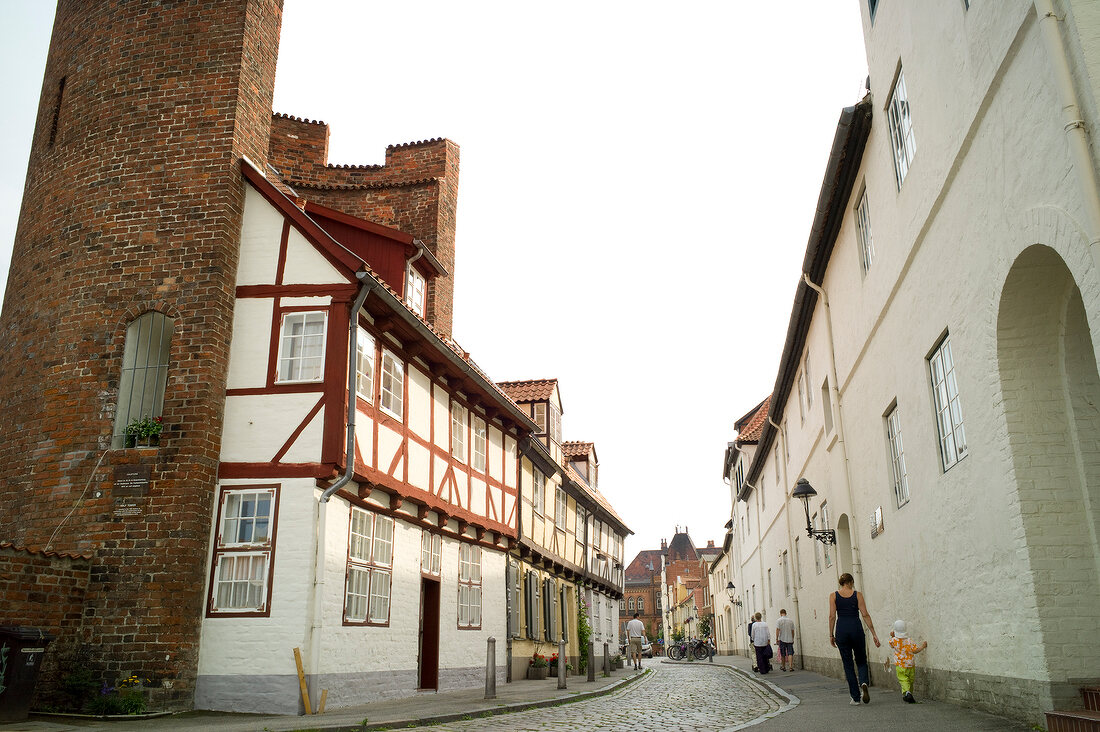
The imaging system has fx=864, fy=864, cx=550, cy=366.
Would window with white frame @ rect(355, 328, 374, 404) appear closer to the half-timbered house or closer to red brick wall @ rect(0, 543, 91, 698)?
red brick wall @ rect(0, 543, 91, 698)

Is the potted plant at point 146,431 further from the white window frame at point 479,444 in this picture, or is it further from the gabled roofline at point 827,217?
the gabled roofline at point 827,217

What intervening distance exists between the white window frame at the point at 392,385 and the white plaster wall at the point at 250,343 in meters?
1.87

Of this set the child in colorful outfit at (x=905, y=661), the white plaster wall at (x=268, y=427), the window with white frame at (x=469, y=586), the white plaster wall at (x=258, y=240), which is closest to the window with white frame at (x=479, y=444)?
the window with white frame at (x=469, y=586)

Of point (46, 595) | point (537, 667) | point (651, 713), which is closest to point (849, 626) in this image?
point (651, 713)

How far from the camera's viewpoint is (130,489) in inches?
482

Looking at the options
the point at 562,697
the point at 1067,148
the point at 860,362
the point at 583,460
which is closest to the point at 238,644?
the point at 562,697

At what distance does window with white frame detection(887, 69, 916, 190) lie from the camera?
10.2 meters

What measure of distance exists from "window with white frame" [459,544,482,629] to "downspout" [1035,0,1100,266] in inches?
538

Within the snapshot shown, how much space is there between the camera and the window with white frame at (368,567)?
12.8 meters

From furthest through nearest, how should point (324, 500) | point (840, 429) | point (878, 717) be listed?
point (840, 429), point (324, 500), point (878, 717)

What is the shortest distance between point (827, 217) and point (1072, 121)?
29.3ft

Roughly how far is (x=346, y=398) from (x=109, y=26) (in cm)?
827

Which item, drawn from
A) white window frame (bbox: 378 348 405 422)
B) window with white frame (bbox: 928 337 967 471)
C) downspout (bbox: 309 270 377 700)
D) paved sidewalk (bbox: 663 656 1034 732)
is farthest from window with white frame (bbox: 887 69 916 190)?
white window frame (bbox: 378 348 405 422)

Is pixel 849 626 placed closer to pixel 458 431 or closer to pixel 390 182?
pixel 458 431
